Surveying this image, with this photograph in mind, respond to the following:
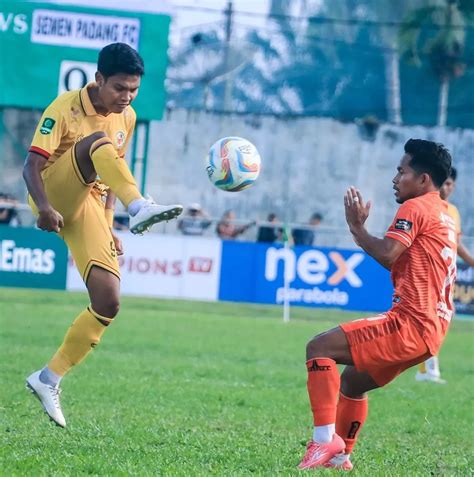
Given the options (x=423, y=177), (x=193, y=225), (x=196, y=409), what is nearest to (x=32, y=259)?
(x=193, y=225)

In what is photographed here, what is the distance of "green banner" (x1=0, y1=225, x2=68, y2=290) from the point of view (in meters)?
20.8

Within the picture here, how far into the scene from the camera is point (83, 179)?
299 inches

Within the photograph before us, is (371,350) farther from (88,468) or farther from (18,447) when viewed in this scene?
(18,447)

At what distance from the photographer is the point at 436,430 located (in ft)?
30.4

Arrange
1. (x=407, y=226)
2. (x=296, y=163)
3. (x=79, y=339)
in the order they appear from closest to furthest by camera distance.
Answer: (x=407, y=226), (x=79, y=339), (x=296, y=163)

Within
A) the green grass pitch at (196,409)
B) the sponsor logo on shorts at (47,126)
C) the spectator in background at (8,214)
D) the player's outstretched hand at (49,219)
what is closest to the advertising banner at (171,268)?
the spectator in background at (8,214)

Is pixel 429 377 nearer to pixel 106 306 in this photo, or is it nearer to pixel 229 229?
pixel 106 306

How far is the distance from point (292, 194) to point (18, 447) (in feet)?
86.4

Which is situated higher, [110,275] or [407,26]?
[407,26]

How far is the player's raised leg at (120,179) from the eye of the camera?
7012mm

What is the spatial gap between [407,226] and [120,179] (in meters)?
1.83

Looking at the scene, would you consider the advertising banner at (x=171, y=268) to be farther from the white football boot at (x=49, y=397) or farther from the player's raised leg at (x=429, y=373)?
the white football boot at (x=49, y=397)

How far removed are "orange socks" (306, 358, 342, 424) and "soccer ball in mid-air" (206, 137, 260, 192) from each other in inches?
62.4

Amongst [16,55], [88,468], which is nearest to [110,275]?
[88,468]
